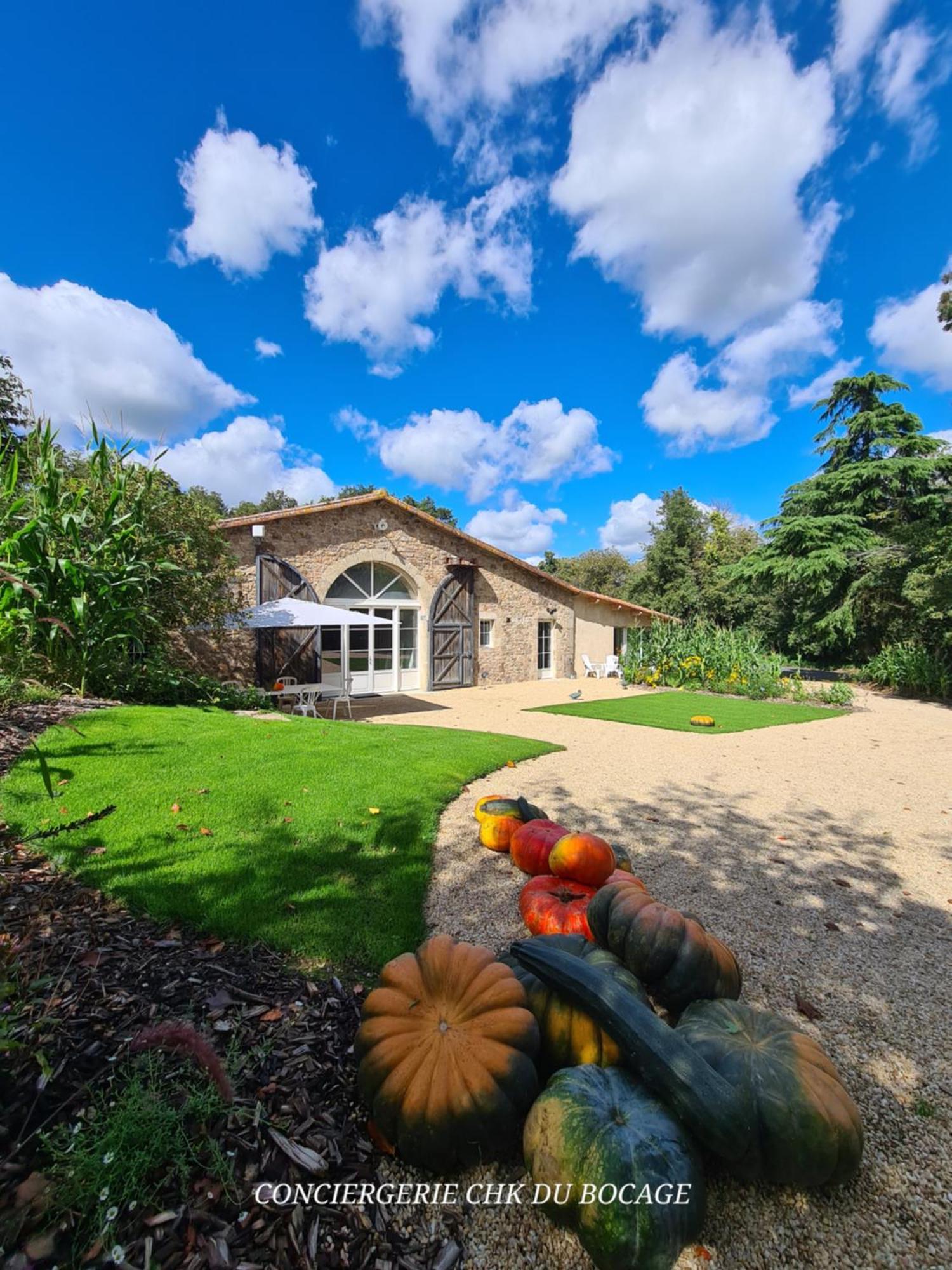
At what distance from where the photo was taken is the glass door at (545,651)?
1770 cm

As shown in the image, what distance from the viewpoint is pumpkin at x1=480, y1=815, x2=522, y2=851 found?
362 centimetres

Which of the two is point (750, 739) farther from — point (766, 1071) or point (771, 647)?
point (771, 647)

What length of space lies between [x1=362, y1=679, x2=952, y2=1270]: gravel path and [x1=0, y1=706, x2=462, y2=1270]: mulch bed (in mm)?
375

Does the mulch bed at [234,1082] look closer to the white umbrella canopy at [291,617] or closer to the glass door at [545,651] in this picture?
the white umbrella canopy at [291,617]

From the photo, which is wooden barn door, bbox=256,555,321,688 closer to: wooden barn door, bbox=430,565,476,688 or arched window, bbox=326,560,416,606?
arched window, bbox=326,560,416,606

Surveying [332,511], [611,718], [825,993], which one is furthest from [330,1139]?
[332,511]

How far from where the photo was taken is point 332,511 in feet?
42.0

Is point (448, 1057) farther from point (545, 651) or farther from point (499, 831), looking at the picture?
point (545, 651)

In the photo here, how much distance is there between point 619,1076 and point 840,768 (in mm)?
6300

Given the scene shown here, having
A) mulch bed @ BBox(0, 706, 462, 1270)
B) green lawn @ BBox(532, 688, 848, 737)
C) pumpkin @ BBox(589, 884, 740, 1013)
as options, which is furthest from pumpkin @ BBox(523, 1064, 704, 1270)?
green lawn @ BBox(532, 688, 848, 737)

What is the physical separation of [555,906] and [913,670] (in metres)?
15.3

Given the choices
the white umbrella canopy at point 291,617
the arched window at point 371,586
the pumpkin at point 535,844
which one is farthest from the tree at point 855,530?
the pumpkin at point 535,844

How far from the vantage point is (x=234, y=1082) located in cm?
158

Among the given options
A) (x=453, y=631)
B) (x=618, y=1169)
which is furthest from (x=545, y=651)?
(x=618, y=1169)
